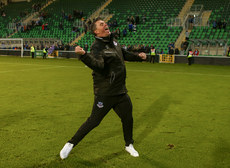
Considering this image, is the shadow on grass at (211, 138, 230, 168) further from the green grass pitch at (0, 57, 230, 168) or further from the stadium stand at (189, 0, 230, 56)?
the stadium stand at (189, 0, 230, 56)

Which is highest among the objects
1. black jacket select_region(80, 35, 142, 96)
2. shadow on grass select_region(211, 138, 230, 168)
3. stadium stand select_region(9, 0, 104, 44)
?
stadium stand select_region(9, 0, 104, 44)

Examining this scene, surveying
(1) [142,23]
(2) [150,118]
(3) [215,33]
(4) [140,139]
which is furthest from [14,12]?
(4) [140,139]

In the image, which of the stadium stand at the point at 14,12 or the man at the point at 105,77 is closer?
the man at the point at 105,77

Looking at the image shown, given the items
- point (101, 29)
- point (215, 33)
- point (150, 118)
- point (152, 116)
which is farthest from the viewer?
point (215, 33)

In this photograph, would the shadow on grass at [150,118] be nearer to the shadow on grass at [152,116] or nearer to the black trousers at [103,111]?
the shadow on grass at [152,116]

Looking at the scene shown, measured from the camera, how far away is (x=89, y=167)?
3.47m

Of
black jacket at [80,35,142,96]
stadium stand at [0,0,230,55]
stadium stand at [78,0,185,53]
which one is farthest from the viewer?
stadium stand at [78,0,185,53]

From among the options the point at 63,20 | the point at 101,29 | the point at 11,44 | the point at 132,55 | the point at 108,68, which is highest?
the point at 63,20

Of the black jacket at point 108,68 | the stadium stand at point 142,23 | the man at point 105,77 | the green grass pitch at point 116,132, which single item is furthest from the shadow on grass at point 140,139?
the stadium stand at point 142,23

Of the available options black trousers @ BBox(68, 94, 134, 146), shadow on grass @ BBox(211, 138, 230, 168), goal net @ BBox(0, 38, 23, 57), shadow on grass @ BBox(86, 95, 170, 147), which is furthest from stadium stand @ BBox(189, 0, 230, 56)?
black trousers @ BBox(68, 94, 134, 146)

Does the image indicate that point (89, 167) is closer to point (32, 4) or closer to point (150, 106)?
point (150, 106)

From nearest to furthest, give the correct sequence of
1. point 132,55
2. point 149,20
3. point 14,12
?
point 132,55 → point 149,20 → point 14,12

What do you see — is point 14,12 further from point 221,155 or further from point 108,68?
point 221,155

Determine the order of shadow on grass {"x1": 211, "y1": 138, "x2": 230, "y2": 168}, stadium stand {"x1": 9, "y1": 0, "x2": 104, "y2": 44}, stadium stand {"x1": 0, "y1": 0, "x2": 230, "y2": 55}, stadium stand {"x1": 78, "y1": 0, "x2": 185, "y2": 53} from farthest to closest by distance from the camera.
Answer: stadium stand {"x1": 9, "y1": 0, "x2": 104, "y2": 44}, stadium stand {"x1": 78, "y1": 0, "x2": 185, "y2": 53}, stadium stand {"x1": 0, "y1": 0, "x2": 230, "y2": 55}, shadow on grass {"x1": 211, "y1": 138, "x2": 230, "y2": 168}
